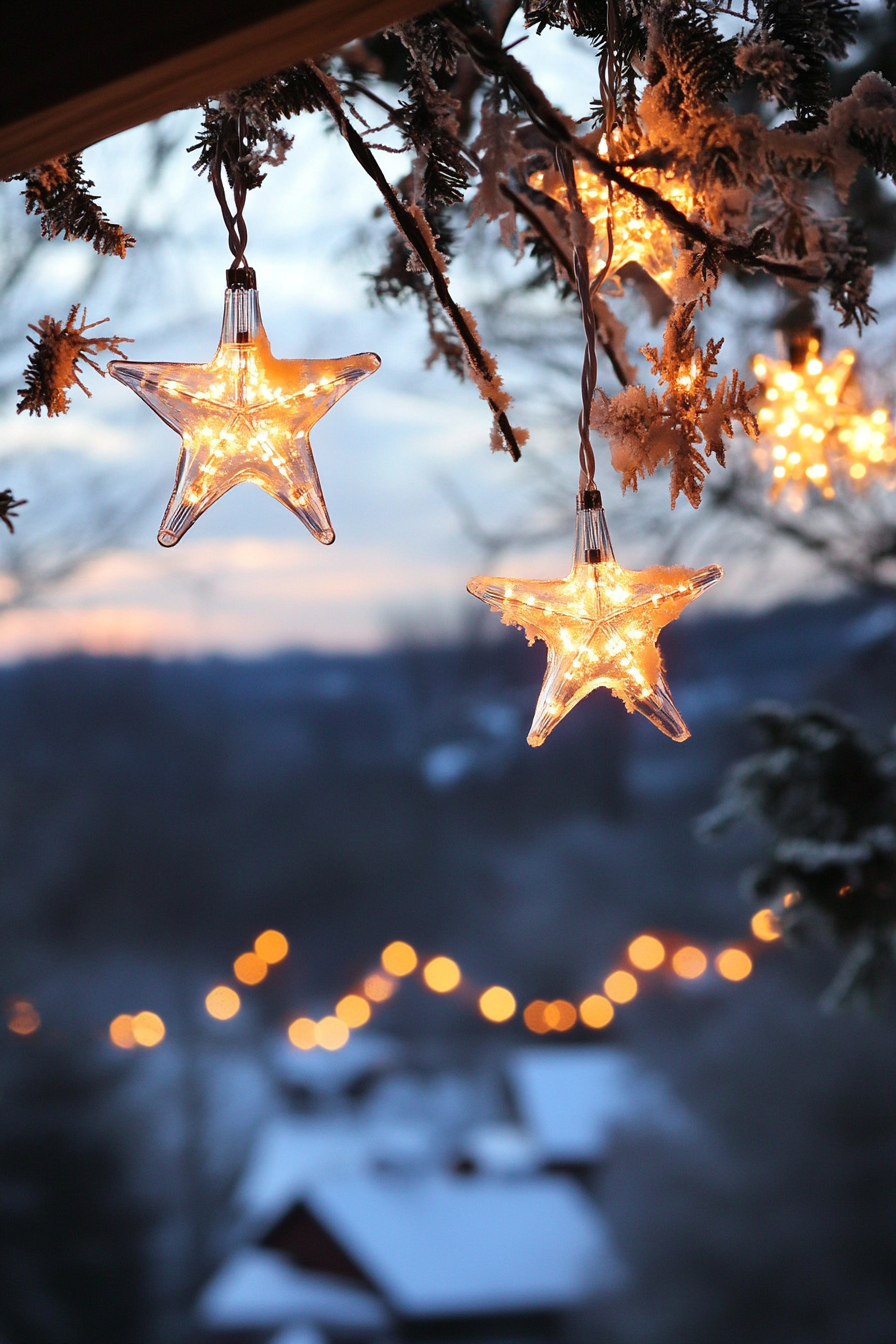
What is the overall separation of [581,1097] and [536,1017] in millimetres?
274

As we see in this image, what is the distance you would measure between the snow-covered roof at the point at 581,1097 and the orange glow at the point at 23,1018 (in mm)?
1311

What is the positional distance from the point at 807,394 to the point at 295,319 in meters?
1.94

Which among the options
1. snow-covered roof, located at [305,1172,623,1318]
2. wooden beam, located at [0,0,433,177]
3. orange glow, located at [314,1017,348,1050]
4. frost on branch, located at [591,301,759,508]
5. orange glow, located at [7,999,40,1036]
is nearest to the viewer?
wooden beam, located at [0,0,433,177]

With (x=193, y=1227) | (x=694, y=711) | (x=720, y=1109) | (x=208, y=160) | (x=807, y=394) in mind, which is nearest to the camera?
(x=208, y=160)

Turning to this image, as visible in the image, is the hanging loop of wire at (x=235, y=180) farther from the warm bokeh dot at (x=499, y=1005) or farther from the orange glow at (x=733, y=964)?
the orange glow at (x=733, y=964)

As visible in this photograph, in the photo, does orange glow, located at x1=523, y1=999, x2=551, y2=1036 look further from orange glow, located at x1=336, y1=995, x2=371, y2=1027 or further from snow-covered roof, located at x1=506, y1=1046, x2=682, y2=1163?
orange glow, located at x1=336, y1=995, x2=371, y2=1027

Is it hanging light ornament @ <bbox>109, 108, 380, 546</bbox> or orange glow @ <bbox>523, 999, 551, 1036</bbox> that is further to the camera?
orange glow @ <bbox>523, 999, 551, 1036</bbox>

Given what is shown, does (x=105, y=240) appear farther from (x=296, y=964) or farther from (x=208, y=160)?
(x=296, y=964)

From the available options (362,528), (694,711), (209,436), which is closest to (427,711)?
(362,528)

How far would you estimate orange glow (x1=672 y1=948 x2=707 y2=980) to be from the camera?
3010 millimetres

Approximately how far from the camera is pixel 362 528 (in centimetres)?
285

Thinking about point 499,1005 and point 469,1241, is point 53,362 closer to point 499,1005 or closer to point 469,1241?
point 469,1241

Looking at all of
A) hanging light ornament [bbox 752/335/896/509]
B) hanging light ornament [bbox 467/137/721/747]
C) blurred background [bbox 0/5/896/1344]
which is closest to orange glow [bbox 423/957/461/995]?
blurred background [bbox 0/5/896/1344]

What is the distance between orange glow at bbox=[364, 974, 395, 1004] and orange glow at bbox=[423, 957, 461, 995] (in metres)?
0.11
